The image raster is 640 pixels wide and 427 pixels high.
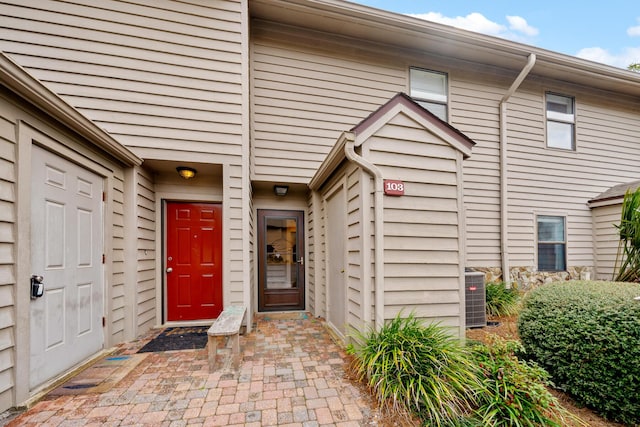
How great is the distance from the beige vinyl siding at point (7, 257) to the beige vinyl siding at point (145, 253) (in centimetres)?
155

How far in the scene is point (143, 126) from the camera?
355 cm

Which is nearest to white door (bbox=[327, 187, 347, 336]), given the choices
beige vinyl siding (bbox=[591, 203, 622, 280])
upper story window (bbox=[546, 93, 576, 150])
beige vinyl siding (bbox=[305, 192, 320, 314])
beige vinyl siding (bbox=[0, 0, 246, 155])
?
beige vinyl siding (bbox=[305, 192, 320, 314])

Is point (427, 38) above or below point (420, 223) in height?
above

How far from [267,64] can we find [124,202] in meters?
3.09

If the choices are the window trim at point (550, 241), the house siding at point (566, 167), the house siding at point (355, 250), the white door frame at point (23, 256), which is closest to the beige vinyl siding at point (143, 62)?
the white door frame at point (23, 256)

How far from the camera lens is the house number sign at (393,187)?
2.72 meters

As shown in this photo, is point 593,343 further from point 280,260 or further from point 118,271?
point 118,271

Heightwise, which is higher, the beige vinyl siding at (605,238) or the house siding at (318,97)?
the house siding at (318,97)

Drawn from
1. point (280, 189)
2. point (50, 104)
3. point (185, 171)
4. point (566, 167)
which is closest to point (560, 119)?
point (566, 167)

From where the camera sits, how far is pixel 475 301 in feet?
12.9

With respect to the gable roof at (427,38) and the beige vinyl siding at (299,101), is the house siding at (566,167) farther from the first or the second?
the beige vinyl siding at (299,101)

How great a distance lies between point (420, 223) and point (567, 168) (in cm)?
556

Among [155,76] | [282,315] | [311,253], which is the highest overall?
[155,76]

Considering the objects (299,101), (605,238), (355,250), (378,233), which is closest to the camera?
(378,233)
